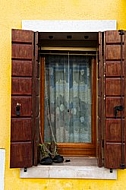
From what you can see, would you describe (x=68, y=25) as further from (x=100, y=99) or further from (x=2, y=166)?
(x=2, y=166)

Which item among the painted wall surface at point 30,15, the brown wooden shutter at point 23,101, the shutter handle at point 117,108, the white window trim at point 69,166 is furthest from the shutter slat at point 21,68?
the shutter handle at point 117,108

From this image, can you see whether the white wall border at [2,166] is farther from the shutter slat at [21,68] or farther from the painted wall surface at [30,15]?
the shutter slat at [21,68]

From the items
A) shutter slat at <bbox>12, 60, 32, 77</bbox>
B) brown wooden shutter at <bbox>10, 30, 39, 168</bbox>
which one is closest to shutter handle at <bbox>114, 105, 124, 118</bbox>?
brown wooden shutter at <bbox>10, 30, 39, 168</bbox>

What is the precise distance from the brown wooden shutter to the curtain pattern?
65 cm

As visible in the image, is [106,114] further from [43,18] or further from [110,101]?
[43,18]

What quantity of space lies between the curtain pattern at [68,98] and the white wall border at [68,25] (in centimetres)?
57

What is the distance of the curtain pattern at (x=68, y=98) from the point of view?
5215mm

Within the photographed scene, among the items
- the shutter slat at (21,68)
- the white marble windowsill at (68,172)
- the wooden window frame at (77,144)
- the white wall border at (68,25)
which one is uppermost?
the white wall border at (68,25)

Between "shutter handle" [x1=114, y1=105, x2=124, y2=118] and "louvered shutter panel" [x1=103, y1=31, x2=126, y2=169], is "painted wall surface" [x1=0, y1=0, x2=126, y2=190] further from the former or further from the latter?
"shutter handle" [x1=114, y1=105, x2=124, y2=118]

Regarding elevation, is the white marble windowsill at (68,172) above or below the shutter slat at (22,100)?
below

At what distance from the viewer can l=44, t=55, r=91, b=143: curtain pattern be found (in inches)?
205

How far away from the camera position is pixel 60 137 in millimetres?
5207

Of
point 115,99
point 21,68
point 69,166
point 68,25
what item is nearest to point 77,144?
point 69,166

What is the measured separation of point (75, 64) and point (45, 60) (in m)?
0.46
